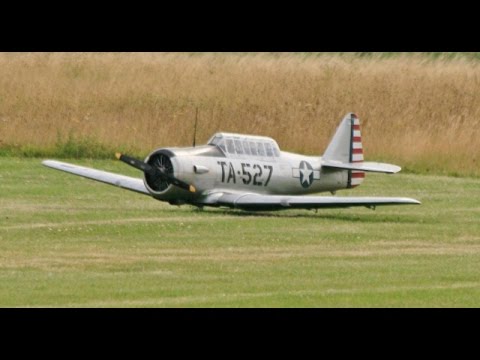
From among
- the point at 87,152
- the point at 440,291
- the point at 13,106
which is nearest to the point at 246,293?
the point at 440,291

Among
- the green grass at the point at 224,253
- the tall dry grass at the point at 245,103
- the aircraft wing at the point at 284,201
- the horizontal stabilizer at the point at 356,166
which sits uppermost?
the tall dry grass at the point at 245,103

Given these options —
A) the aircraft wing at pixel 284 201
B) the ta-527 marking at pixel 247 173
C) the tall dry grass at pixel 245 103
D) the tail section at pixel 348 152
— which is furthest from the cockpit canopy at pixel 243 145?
the tall dry grass at pixel 245 103

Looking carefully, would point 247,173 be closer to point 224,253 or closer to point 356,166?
point 356,166

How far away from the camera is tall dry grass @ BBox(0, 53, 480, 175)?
1334 inches

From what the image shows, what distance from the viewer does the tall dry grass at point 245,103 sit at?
111 feet

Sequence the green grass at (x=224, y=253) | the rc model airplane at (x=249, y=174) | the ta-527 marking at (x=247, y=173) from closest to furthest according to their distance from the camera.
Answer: the green grass at (x=224, y=253) < the rc model airplane at (x=249, y=174) < the ta-527 marking at (x=247, y=173)

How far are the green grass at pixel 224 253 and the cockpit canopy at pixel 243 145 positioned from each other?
1036mm

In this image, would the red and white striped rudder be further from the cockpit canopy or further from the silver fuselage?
the cockpit canopy

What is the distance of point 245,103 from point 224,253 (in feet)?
56.3

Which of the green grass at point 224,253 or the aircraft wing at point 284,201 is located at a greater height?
the aircraft wing at point 284,201

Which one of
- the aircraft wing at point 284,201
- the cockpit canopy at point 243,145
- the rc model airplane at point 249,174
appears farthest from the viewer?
Answer: the cockpit canopy at point 243,145

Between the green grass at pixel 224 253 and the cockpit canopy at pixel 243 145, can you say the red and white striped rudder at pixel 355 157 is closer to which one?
the green grass at pixel 224 253

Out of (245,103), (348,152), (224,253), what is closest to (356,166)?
(348,152)

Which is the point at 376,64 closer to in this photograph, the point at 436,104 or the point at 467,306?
the point at 436,104
